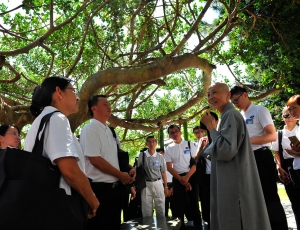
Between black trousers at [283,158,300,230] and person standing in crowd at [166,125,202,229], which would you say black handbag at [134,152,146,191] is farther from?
black trousers at [283,158,300,230]

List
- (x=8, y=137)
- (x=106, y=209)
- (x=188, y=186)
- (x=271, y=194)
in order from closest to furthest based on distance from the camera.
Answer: (x=106, y=209) → (x=271, y=194) → (x=8, y=137) → (x=188, y=186)

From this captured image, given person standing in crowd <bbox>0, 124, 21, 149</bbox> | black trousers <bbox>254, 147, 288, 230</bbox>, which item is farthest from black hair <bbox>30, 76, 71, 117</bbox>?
black trousers <bbox>254, 147, 288, 230</bbox>

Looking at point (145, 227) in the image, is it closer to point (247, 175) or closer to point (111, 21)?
point (247, 175)

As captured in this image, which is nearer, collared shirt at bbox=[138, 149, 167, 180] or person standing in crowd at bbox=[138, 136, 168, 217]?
person standing in crowd at bbox=[138, 136, 168, 217]

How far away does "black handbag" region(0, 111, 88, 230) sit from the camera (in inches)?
64.9

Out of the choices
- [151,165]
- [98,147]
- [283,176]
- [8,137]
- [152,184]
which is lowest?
[283,176]

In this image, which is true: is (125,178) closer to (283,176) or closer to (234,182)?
(234,182)

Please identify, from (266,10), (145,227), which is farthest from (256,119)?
(266,10)

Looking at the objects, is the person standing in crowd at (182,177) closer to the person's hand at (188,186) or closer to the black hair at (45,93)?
the person's hand at (188,186)

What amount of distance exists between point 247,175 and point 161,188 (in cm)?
407

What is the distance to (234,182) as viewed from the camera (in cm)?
270

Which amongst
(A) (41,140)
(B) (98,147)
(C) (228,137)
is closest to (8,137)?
(B) (98,147)

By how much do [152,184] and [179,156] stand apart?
821 mm

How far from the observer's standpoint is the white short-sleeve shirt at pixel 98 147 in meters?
3.10
